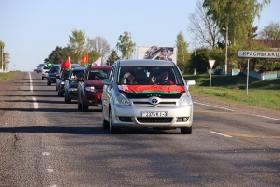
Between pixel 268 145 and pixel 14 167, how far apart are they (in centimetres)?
552

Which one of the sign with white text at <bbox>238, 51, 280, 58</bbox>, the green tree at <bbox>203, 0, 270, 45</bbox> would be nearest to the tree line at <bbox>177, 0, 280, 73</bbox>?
the green tree at <bbox>203, 0, 270, 45</bbox>

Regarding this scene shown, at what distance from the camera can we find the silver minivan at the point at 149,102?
51.0 feet

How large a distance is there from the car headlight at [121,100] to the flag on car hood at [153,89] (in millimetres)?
160

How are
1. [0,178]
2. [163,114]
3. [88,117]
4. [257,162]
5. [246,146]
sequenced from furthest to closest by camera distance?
[88,117] < [163,114] < [246,146] < [257,162] < [0,178]

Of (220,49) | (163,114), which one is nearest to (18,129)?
(163,114)

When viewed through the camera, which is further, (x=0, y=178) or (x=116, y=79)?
(x=116, y=79)

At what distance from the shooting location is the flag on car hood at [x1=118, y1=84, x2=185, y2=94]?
1583 centimetres

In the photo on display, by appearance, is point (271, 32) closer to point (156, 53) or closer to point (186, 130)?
point (156, 53)

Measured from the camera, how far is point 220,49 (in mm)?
99125

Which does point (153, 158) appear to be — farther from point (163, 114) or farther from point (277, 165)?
point (163, 114)

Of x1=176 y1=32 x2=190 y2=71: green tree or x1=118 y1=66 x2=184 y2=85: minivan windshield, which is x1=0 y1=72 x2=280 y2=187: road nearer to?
x1=118 y1=66 x2=184 y2=85: minivan windshield

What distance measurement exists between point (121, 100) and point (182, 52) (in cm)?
10840

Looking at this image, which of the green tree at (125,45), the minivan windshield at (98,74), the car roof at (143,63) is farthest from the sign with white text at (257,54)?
the green tree at (125,45)

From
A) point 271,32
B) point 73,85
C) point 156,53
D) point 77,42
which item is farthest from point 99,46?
point 73,85
